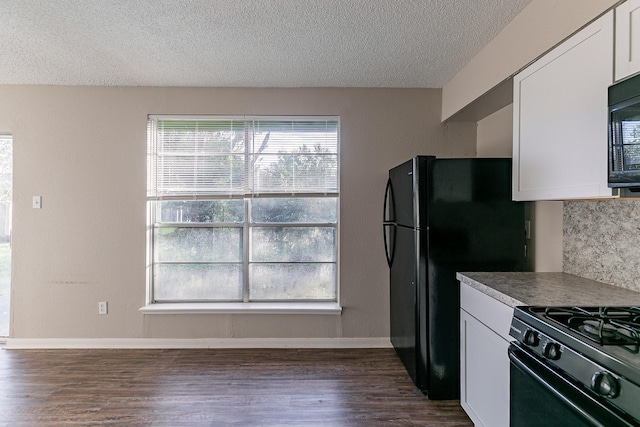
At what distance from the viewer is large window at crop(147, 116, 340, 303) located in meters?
3.38

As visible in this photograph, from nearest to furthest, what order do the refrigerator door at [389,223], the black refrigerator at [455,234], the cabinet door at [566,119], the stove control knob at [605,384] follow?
the stove control knob at [605,384], the cabinet door at [566,119], the black refrigerator at [455,234], the refrigerator door at [389,223]

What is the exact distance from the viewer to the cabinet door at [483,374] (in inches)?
67.7

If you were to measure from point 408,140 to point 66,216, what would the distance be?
3.32 m

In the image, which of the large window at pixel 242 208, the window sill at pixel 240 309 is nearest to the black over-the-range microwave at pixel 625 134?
the large window at pixel 242 208

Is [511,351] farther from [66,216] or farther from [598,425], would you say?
[66,216]

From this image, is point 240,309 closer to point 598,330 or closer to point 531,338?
point 531,338

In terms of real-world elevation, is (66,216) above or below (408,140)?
below

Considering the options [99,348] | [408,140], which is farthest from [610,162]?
[99,348]

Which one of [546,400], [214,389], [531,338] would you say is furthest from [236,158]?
[546,400]

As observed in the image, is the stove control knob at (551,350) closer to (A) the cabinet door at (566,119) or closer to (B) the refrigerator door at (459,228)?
(A) the cabinet door at (566,119)

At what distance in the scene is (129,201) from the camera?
3.33 metres

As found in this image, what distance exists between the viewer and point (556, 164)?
1.76 metres

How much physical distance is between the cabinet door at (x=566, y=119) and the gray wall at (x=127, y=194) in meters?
1.35

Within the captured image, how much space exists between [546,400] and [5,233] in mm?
4489
